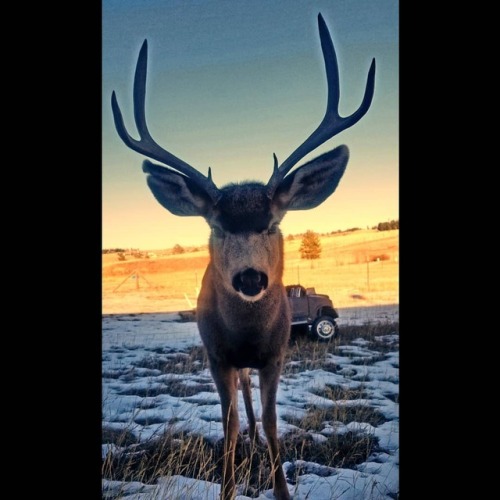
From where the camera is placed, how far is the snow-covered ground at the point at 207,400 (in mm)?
2189

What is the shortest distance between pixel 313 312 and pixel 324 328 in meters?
0.08

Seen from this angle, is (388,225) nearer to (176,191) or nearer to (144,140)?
(176,191)

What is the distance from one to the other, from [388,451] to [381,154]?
3.86 ft

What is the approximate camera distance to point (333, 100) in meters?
2.22

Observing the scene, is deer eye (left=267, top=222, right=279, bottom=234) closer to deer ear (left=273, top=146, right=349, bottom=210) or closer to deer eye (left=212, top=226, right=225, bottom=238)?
deer ear (left=273, top=146, right=349, bottom=210)

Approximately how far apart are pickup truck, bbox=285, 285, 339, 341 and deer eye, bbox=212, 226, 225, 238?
35cm

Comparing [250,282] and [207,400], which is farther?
[207,400]

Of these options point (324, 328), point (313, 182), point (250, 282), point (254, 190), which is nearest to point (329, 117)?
point (313, 182)

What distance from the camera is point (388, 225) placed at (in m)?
2.27

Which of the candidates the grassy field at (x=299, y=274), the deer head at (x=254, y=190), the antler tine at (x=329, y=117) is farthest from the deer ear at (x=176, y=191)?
the antler tine at (x=329, y=117)

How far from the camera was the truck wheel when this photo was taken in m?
2.30
